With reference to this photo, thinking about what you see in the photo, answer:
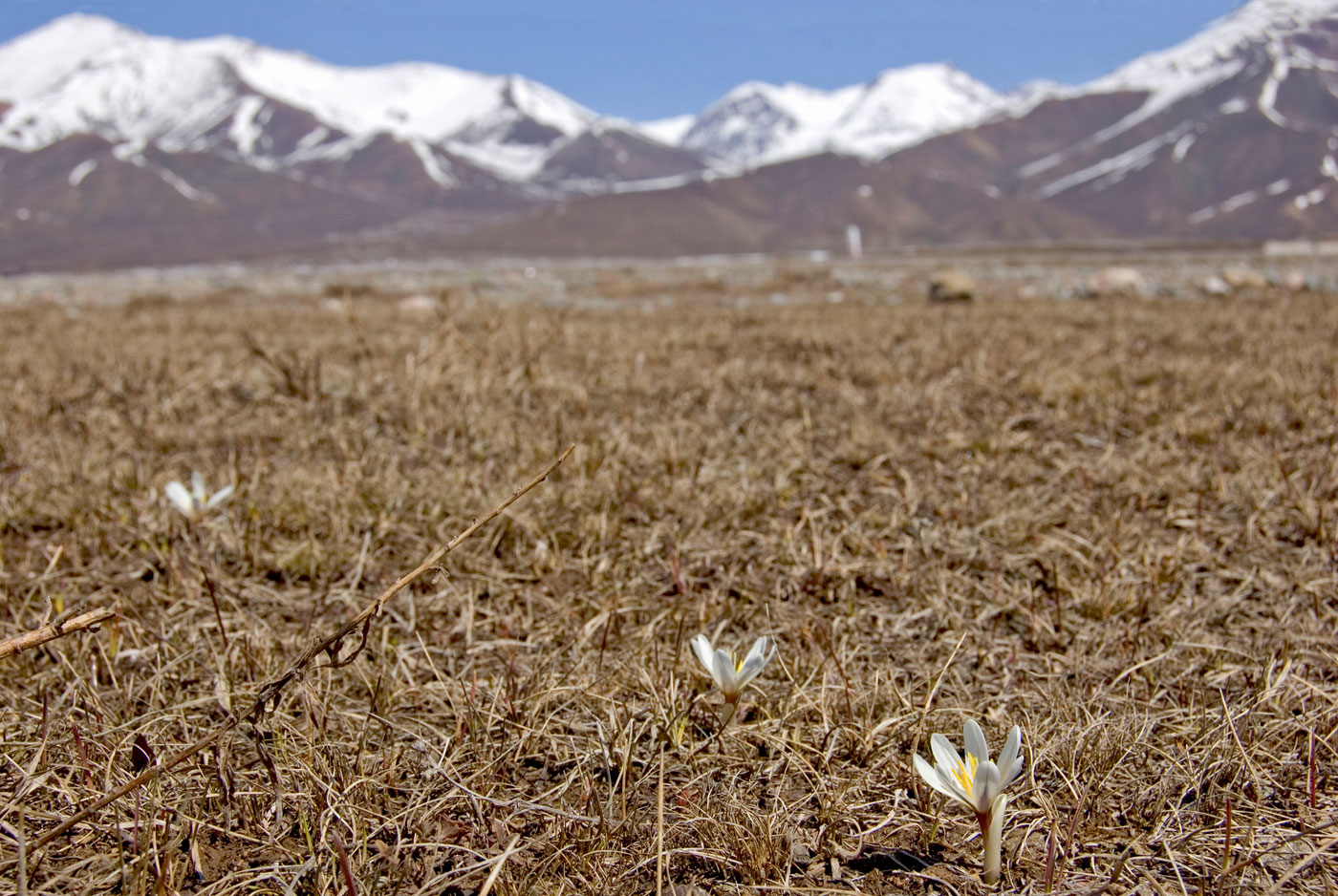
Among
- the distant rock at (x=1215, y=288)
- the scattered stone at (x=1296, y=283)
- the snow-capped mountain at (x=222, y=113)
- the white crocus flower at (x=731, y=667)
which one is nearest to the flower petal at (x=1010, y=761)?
the white crocus flower at (x=731, y=667)

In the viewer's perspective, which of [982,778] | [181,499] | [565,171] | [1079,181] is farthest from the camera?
[565,171]

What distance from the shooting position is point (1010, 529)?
236 cm

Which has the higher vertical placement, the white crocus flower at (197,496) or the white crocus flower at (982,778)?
the white crocus flower at (197,496)

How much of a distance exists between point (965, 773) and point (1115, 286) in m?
8.83

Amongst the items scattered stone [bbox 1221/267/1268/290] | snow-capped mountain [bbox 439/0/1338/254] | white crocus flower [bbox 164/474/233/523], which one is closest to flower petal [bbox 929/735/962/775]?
white crocus flower [bbox 164/474/233/523]

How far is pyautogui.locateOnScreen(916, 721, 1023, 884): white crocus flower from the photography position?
106 centimetres

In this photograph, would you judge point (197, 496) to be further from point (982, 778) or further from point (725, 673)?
point (982, 778)

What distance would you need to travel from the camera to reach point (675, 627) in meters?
1.93

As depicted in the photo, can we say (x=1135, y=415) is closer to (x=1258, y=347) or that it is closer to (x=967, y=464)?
(x=967, y=464)

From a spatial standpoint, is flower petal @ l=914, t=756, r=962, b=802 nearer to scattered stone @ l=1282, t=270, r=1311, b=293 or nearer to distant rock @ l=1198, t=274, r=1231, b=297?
distant rock @ l=1198, t=274, r=1231, b=297

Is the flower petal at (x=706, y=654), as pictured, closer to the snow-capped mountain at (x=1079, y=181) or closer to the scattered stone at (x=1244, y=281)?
the scattered stone at (x=1244, y=281)

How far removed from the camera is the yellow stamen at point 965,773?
3.67 ft

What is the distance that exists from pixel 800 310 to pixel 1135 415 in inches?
161

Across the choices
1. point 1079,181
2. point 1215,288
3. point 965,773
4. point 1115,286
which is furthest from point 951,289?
point 1079,181
